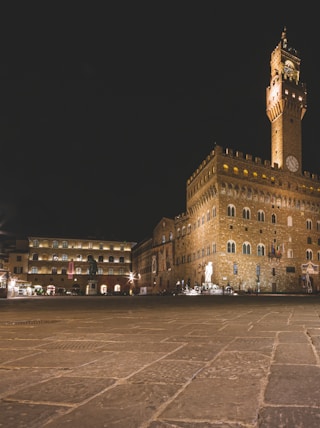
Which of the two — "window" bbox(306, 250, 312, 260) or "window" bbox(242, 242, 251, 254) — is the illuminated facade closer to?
"window" bbox(242, 242, 251, 254)

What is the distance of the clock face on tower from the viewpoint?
53.0 m

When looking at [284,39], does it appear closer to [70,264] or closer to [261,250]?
[261,250]

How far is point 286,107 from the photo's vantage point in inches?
2131

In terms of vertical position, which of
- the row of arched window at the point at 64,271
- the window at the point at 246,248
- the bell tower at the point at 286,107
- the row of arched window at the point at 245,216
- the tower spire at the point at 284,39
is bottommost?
the row of arched window at the point at 64,271

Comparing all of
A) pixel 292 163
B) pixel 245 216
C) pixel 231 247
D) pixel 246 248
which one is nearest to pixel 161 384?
pixel 231 247

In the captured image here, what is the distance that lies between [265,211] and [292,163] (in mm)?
9000

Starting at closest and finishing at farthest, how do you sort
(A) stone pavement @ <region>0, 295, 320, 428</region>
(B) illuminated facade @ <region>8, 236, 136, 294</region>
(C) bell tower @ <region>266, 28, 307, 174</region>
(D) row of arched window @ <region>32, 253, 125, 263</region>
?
1. (A) stone pavement @ <region>0, 295, 320, 428</region>
2. (C) bell tower @ <region>266, 28, 307, 174</region>
3. (B) illuminated facade @ <region>8, 236, 136, 294</region>
4. (D) row of arched window @ <region>32, 253, 125, 263</region>

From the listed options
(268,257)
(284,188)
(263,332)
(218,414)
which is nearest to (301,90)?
(284,188)

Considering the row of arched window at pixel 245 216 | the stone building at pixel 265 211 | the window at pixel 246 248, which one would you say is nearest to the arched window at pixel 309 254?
the stone building at pixel 265 211

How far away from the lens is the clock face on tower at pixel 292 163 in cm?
5300

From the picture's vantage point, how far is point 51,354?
3934mm

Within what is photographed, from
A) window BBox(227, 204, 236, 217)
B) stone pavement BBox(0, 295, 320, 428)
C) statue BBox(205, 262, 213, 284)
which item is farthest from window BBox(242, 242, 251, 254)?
stone pavement BBox(0, 295, 320, 428)

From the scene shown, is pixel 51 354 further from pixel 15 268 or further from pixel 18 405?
pixel 15 268

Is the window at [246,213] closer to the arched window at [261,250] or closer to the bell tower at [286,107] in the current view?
the arched window at [261,250]
